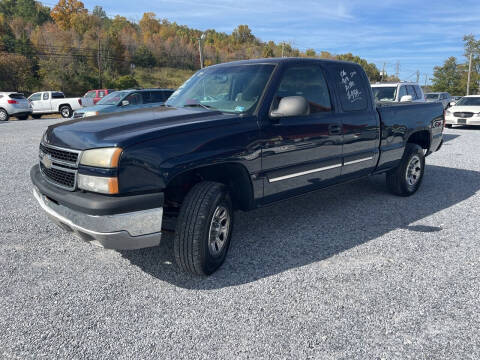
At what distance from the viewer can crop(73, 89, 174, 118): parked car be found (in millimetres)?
11984

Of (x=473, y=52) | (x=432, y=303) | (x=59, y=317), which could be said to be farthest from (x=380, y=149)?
(x=473, y=52)

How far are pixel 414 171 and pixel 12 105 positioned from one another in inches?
872

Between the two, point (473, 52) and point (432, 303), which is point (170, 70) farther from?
point (432, 303)

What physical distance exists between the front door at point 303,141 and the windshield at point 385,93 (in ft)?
25.2

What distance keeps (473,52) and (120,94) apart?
225 ft

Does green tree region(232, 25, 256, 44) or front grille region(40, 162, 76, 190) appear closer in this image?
front grille region(40, 162, 76, 190)

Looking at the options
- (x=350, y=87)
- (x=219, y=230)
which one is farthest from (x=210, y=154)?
(x=350, y=87)

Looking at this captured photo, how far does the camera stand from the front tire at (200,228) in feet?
9.55

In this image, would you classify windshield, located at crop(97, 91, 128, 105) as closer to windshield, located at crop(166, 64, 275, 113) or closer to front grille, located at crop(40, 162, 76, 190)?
windshield, located at crop(166, 64, 275, 113)

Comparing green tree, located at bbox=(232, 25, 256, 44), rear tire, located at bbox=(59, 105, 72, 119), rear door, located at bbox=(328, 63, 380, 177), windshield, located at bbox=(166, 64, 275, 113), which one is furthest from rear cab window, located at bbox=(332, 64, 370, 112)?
green tree, located at bbox=(232, 25, 256, 44)

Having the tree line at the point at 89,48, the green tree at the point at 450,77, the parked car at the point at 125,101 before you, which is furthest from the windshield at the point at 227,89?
the green tree at the point at 450,77

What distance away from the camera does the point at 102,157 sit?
2.59 m

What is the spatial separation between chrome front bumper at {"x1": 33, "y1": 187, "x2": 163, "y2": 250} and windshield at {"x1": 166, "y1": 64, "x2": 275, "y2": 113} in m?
1.34

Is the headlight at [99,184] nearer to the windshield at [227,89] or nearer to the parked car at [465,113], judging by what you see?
the windshield at [227,89]
